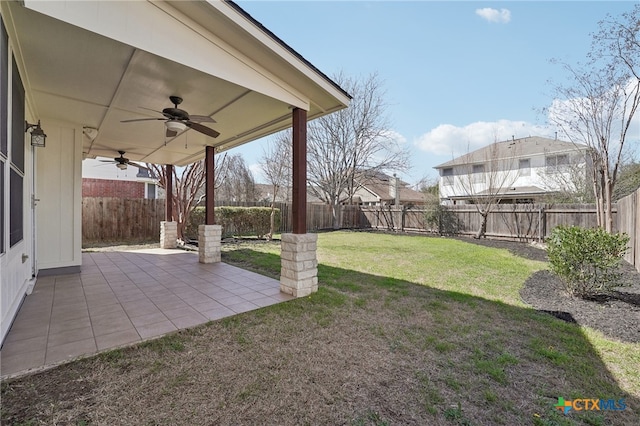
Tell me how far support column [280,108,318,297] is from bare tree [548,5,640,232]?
6770mm

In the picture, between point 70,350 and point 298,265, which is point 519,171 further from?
point 70,350

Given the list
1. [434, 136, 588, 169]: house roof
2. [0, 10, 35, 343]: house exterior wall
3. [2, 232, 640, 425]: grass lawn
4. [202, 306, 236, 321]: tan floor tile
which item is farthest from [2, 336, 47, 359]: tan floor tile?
[434, 136, 588, 169]: house roof

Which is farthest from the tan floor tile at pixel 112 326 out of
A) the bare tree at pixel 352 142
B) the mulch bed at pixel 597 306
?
the bare tree at pixel 352 142

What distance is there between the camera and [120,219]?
10.8 m

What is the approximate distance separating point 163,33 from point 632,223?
9.40 meters

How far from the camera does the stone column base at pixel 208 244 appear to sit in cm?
677

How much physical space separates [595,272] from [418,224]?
11469 mm

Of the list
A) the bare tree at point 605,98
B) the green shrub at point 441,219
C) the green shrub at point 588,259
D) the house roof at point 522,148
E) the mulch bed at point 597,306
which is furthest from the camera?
the house roof at point 522,148

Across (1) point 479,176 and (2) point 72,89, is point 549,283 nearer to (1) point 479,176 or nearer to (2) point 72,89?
(2) point 72,89

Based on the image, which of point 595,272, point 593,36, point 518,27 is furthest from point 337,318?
point 593,36

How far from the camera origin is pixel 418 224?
1577cm

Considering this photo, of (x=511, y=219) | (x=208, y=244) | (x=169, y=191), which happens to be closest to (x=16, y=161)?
(x=208, y=244)

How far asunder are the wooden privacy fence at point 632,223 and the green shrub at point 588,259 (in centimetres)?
224

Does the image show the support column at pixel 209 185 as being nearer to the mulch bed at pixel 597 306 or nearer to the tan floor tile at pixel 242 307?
the tan floor tile at pixel 242 307
